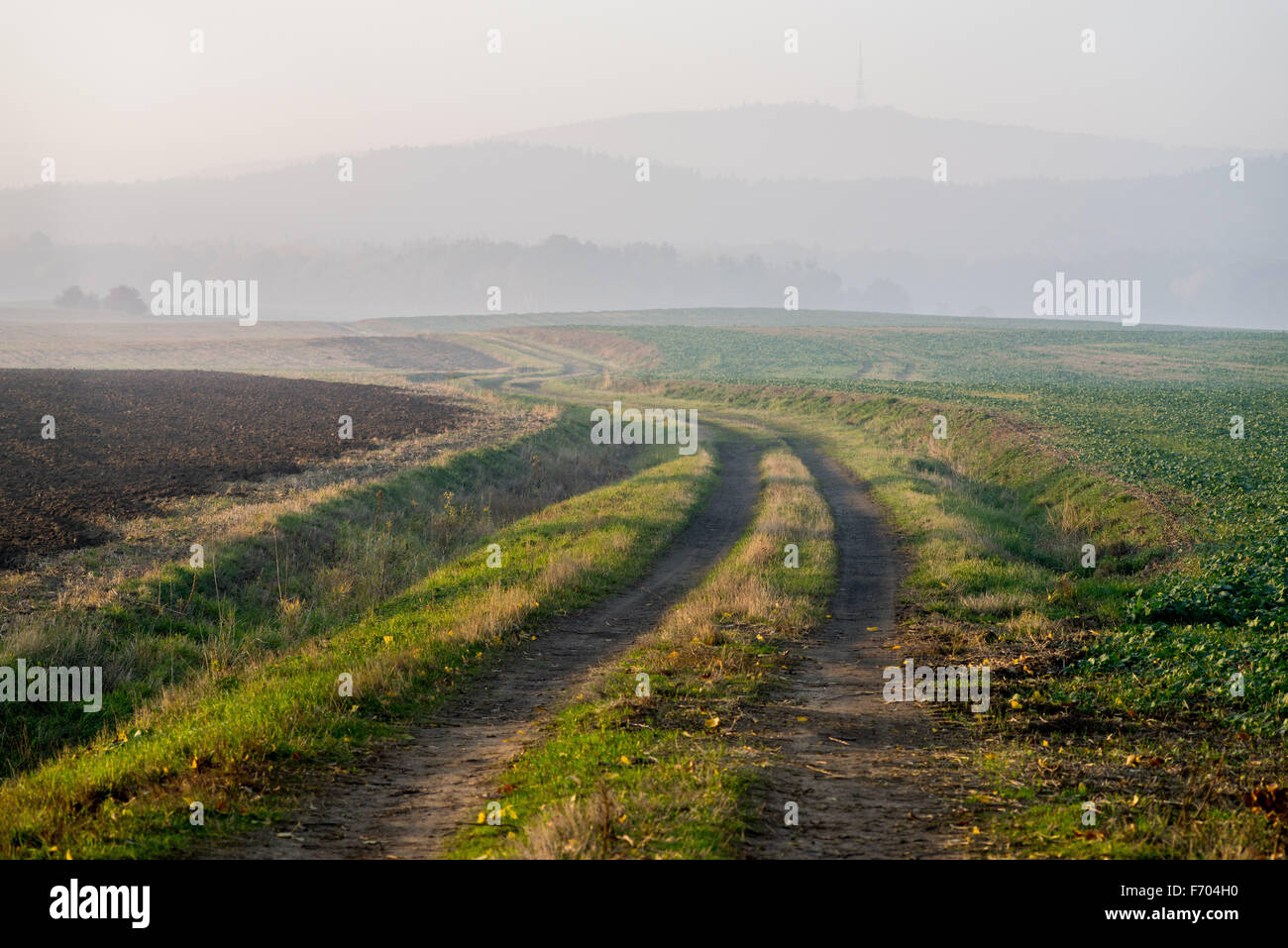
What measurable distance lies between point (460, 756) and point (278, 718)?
2.07 m

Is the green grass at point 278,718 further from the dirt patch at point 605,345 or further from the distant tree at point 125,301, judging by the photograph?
the distant tree at point 125,301

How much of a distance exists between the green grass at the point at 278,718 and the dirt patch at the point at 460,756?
0.39 m

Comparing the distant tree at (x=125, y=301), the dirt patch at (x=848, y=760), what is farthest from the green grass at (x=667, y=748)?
the distant tree at (x=125, y=301)

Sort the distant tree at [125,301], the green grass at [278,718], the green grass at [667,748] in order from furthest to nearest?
1. the distant tree at [125,301]
2. the green grass at [278,718]
3. the green grass at [667,748]

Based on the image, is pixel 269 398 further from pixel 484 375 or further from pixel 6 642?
pixel 484 375

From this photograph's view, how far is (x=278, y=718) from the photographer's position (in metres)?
9.62

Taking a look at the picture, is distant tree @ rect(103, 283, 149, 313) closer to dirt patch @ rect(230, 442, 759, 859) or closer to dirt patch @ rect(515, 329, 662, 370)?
dirt patch @ rect(515, 329, 662, 370)

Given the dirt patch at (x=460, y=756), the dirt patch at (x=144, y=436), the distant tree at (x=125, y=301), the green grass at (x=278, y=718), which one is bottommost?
the dirt patch at (x=460, y=756)

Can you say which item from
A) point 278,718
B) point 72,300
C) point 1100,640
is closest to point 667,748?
point 278,718

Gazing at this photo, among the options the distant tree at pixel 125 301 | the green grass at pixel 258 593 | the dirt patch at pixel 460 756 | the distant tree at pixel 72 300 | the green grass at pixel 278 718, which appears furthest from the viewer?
the distant tree at pixel 72 300

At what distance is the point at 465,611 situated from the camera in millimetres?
14477

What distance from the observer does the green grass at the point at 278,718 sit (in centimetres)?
733
